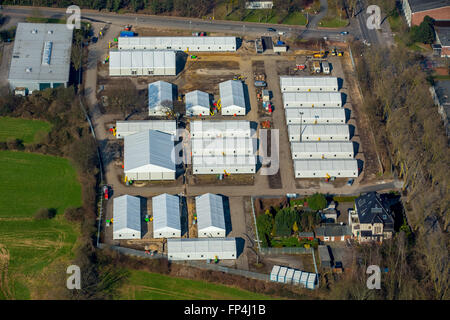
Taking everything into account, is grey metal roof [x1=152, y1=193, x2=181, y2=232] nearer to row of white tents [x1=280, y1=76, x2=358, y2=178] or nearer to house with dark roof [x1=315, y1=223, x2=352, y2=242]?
house with dark roof [x1=315, y1=223, x2=352, y2=242]

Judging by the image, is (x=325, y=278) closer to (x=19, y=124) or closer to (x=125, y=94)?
(x=125, y=94)

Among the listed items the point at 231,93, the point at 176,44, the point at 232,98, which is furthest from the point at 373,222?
the point at 176,44

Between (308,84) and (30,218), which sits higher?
(308,84)

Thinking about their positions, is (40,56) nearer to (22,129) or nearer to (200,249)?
(22,129)

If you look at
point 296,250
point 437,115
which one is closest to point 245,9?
point 437,115

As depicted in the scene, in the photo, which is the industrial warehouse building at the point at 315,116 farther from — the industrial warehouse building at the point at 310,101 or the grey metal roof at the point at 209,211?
the grey metal roof at the point at 209,211

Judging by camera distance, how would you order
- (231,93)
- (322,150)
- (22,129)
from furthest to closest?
(231,93)
(22,129)
(322,150)

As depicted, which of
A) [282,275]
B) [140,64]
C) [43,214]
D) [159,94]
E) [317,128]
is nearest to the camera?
[282,275]
